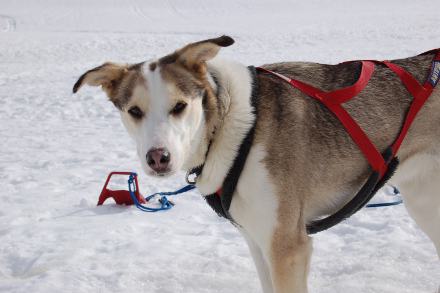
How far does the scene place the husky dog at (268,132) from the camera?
8.50 feet

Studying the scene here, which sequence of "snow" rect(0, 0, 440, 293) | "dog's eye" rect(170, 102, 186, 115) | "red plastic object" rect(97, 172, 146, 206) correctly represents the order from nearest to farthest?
"dog's eye" rect(170, 102, 186, 115) < "snow" rect(0, 0, 440, 293) < "red plastic object" rect(97, 172, 146, 206)

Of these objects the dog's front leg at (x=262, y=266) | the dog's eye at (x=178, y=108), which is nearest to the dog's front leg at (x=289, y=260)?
the dog's front leg at (x=262, y=266)

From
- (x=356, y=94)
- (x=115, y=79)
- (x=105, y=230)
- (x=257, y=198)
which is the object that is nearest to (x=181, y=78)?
(x=115, y=79)

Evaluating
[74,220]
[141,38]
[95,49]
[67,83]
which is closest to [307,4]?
[141,38]

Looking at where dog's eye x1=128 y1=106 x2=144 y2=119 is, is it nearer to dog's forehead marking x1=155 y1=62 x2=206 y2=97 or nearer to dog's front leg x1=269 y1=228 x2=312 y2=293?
dog's forehead marking x1=155 y1=62 x2=206 y2=97

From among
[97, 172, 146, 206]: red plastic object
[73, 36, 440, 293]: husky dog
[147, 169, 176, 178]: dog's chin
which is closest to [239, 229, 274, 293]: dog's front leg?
[73, 36, 440, 293]: husky dog

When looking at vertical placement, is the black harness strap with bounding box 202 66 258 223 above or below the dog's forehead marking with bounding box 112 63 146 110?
below

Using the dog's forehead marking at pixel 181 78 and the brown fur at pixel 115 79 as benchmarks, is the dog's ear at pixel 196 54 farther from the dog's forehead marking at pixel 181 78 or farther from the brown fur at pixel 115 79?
the brown fur at pixel 115 79

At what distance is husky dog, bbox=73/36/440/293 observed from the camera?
8.50ft

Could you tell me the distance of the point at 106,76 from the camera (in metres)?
2.86

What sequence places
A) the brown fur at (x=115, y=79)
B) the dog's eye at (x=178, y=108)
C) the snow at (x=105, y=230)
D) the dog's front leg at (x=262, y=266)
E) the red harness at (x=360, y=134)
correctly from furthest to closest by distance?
the snow at (x=105, y=230) → the dog's front leg at (x=262, y=266) → the red harness at (x=360, y=134) → the brown fur at (x=115, y=79) → the dog's eye at (x=178, y=108)

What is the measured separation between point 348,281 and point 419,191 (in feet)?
2.53

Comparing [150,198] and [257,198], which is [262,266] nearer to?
[257,198]

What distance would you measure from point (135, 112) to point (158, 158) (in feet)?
1.08
